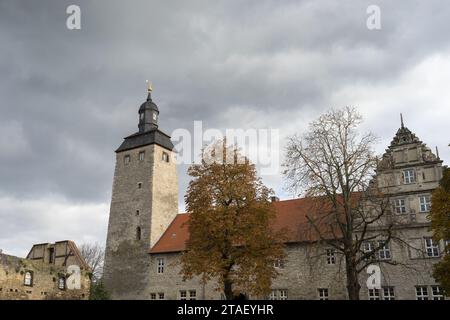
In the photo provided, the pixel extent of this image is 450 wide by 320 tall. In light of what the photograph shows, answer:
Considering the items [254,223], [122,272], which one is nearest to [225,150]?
[254,223]

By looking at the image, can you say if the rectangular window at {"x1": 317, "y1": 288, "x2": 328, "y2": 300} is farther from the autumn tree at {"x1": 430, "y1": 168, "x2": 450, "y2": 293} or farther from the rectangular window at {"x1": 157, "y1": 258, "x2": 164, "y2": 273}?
the rectangular window at {"x1": 157, "y1": 258, "x2": 164, "y2": 273}

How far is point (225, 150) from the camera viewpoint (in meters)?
24.5

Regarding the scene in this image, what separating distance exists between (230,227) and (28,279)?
16.2m

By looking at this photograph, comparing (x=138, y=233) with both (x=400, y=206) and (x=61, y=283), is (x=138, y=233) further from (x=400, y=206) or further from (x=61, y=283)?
(x=400, y=206)

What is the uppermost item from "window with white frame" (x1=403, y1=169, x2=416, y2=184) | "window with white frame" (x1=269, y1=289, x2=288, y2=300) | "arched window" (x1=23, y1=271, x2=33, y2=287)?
"window with white frame" (x1=403, y1=169, x2=416, y2=184)

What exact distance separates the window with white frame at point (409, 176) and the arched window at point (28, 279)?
2560 cm

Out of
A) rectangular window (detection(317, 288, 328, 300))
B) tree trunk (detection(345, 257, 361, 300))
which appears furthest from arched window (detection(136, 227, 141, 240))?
tree trunk (detection(345, 257, 361, 300))

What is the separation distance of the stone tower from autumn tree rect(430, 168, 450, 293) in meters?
23.8

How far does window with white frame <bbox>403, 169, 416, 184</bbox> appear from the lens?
1054 inches

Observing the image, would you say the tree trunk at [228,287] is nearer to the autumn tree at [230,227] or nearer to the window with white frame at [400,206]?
the autumn tree at [230,227]

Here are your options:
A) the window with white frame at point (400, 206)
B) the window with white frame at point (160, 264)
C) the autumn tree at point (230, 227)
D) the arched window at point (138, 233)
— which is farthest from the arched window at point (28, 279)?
the window with white frame at point (400, 206)
